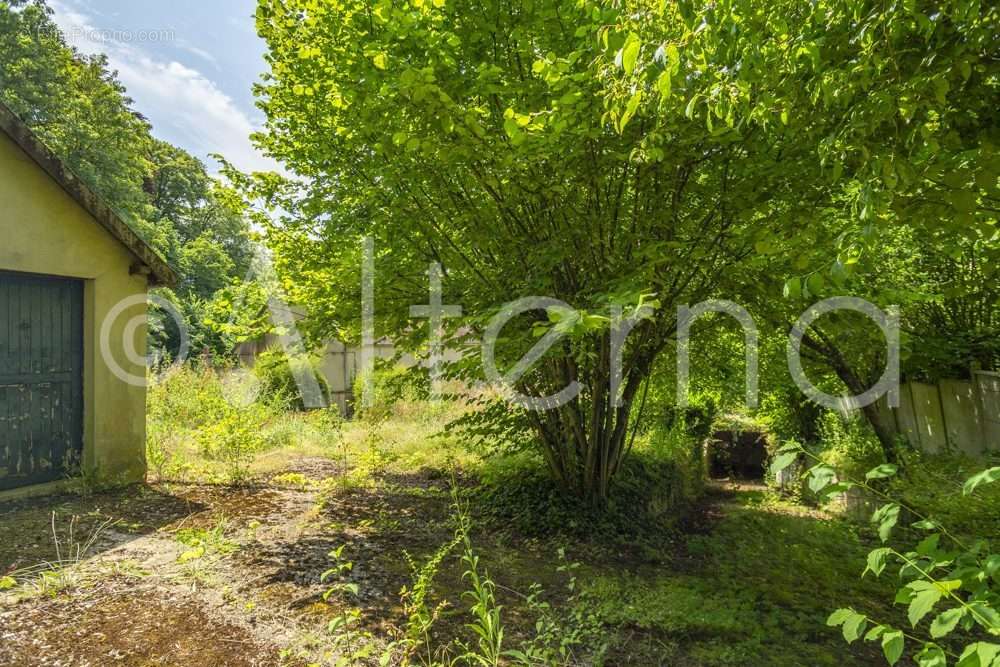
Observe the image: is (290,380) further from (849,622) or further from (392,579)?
(849,622)

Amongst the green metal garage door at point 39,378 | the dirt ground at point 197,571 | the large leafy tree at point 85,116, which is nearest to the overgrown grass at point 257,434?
the dirt ground at point 197,571

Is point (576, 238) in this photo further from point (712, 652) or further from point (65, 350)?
point (65, 350)

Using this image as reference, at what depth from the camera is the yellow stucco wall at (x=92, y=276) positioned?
4.79m

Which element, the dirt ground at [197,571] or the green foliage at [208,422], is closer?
the dirt ground at [197,571]

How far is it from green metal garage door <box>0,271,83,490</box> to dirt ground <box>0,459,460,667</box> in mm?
494

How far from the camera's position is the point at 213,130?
830 cm

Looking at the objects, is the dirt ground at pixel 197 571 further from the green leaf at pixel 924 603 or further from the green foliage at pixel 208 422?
the green leaf at pixel 924 603

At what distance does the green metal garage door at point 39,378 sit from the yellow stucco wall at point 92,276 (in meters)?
0.11

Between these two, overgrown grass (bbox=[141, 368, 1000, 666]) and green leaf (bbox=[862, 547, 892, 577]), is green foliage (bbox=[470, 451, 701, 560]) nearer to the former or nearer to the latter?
overgrown grass (bbox=[141, 368, 1000, 666])

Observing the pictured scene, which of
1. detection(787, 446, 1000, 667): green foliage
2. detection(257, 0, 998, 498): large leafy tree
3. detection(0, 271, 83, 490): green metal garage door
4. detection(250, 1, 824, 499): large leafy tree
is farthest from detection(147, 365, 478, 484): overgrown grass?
detection(787, 446, 1000, 667): green foliage

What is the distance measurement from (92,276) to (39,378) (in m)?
1.07

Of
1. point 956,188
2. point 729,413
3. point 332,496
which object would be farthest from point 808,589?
point 729,413

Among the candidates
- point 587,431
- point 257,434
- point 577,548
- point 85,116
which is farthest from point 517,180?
point 85,116

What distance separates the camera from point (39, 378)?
16.6 feet
